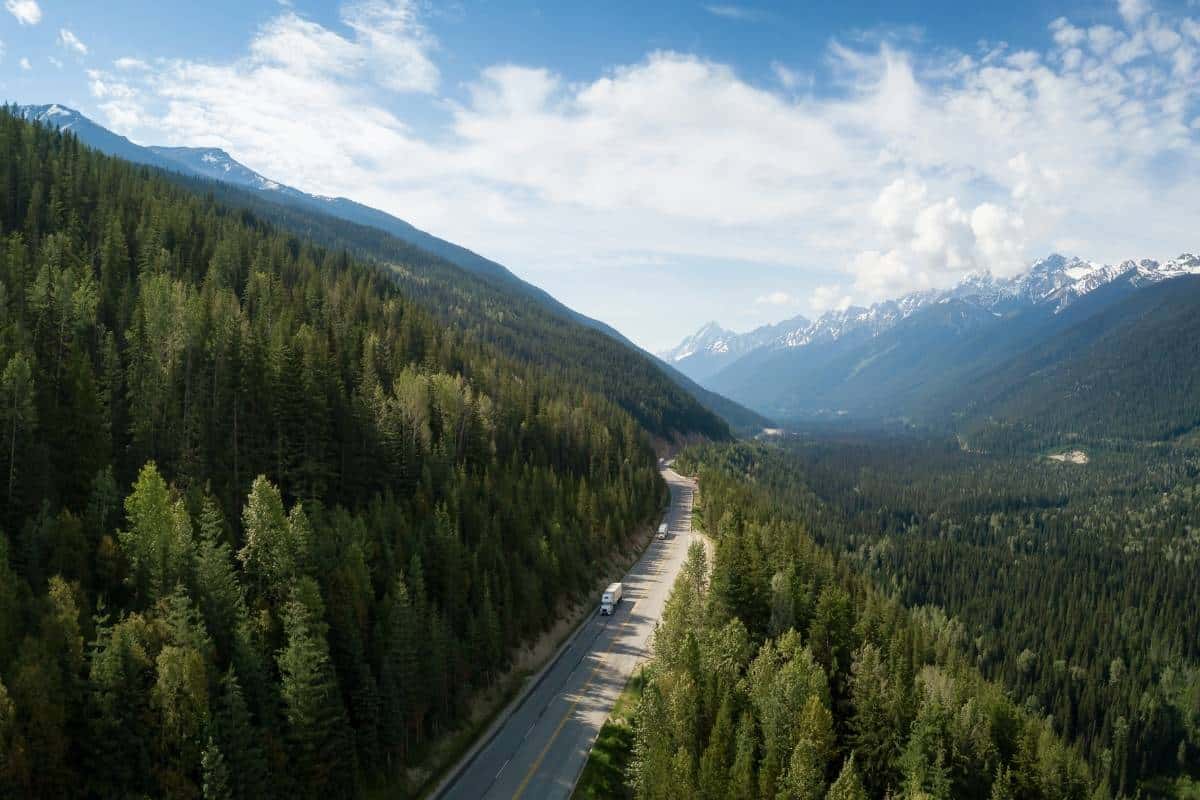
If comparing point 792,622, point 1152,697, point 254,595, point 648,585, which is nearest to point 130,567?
point 254,595

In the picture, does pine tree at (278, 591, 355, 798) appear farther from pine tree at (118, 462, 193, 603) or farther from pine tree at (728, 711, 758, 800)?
pine tree at (728, 711, 758, 800)

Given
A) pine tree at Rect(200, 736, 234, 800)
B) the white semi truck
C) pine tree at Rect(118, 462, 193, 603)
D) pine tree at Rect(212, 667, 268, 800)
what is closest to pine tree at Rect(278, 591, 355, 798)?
pine tree at Rect(212, 667, 268, 800)

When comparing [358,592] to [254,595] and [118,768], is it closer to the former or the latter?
[254,595]

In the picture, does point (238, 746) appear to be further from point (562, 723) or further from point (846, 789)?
point (846, 789)

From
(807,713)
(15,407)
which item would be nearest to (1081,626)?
(807,713)

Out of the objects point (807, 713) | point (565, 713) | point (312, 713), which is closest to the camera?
point (312, 713)
